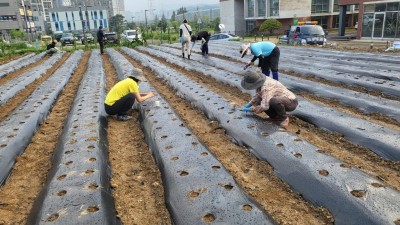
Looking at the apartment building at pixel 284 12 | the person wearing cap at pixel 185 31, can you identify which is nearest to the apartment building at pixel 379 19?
the apartment building at pixel 284 12

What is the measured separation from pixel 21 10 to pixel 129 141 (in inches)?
→ 2691

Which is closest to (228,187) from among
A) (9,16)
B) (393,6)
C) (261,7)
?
(393,6)

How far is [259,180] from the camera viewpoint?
3182 mm

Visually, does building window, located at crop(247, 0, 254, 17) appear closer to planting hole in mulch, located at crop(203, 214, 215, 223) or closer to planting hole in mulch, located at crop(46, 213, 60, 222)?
planting hole in mulch, located at crop(203, 214, 215, 223)

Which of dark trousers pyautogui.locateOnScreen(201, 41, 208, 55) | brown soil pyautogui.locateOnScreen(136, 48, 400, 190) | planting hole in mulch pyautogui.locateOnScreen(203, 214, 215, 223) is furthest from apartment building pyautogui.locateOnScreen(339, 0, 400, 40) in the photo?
planting hole in mulch pyautogui.locateOnScreen(203, 214, 215, 223)

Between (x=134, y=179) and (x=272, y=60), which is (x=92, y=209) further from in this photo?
(x=272, y=60)

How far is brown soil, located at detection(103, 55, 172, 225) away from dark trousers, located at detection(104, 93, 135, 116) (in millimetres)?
252

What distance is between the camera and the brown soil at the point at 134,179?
2707 mm

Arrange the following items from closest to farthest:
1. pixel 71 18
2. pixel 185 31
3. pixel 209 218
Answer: pixel 209 218 → pixel 185 31 → pixel 71 18

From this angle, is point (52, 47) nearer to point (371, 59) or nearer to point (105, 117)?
point (105, 117)

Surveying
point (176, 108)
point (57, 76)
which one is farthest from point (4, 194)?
point (57, 76)

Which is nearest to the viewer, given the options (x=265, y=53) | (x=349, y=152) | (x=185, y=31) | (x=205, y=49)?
(x=349, y=152)

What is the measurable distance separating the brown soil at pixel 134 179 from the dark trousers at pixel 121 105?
25 centimetres

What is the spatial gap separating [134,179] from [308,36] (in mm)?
17227
